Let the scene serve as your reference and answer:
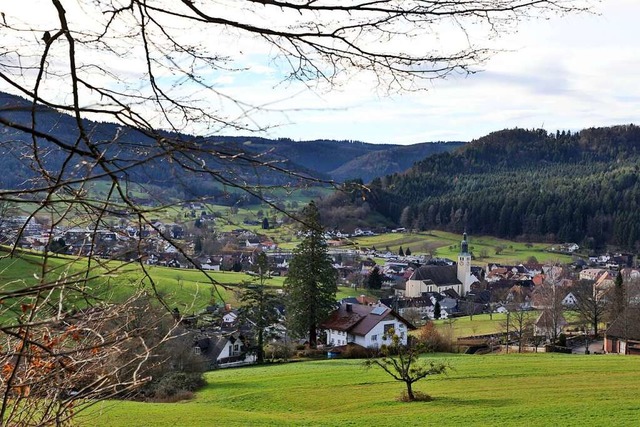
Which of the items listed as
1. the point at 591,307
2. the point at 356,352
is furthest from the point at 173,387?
the point at 591,307

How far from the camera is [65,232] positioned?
100 inches

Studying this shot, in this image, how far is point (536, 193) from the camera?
97.4 meters

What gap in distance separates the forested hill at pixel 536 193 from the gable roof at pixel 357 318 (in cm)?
4118

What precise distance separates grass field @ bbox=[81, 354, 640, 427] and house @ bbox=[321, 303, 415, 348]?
275 inches

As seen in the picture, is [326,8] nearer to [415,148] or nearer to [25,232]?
[25,232]

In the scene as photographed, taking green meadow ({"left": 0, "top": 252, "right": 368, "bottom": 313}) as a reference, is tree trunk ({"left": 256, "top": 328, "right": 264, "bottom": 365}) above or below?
below

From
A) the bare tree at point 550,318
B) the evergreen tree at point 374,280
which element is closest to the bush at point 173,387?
the bare tree at point 550,318

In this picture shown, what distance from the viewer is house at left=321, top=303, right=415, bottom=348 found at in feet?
103

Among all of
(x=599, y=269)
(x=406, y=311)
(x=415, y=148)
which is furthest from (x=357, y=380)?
(x=415, y=148)

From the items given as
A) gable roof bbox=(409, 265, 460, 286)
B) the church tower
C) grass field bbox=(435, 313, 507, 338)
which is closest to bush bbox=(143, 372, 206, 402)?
grass field bbox=(435, 313, 507, 338)

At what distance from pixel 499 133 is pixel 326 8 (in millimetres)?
154504

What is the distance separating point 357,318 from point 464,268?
39.6 m

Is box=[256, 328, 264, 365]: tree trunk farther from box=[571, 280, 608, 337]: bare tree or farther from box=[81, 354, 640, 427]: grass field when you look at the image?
box=[571, 280, 608, 337]: bare tree

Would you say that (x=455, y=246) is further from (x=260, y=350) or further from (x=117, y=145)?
(x=117, y=145)
